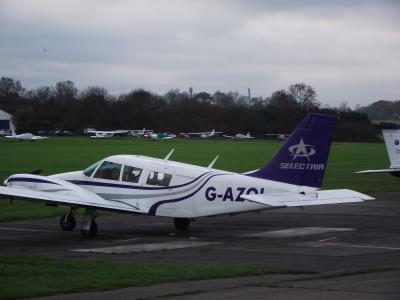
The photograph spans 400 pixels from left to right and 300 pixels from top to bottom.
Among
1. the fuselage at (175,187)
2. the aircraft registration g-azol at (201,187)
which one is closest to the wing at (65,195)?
the aircraft registration g-azol at (201,187)

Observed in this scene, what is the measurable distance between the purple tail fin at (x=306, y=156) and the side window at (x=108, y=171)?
3.89m

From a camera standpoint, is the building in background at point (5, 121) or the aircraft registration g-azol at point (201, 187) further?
the building in background at point (5, 121)

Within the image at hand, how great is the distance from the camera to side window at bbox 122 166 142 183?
21906 millimetres

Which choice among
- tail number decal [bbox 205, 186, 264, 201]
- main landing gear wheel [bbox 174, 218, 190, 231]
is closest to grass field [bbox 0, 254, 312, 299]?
tail number decal [bbox 205, 186, 264, 201]

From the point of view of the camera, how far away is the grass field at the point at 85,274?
482 inches

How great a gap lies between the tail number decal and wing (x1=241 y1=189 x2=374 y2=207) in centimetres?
25

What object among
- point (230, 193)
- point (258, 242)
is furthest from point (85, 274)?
point (230, 193)

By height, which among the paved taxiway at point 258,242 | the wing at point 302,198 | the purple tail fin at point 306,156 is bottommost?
the paved taxiway at point 258,242

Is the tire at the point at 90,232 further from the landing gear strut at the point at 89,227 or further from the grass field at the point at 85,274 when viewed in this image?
the grass field at the point at 85,274

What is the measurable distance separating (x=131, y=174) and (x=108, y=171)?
754 millimetres

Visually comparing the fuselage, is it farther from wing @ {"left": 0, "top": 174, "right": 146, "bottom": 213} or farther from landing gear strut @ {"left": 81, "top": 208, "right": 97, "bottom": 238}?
landing gear strut @ {"left": 81, "top": 208, "right": 97, "bottom": 238}

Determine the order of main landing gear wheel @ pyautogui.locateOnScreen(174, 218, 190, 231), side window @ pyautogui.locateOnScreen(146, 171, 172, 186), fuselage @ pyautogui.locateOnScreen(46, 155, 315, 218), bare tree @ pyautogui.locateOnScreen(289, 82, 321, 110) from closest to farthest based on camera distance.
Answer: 1. fuselage @ pyautogui.locateOnScreen(46, 155, 315, 218)
2. side window @ pyautogui.locateOnScreen(146, 171, 172, 186)
3. main landing gear wheel @ pyautogui.locateOnScreen(174, 218, 190, 231)
4. bare tree @ pyautogui.locateOnScreen(289, 82, 321, 110)

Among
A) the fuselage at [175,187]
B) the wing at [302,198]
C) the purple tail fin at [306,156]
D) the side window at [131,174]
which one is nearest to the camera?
the wing at [302,198]

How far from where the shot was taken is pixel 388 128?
36344mm
